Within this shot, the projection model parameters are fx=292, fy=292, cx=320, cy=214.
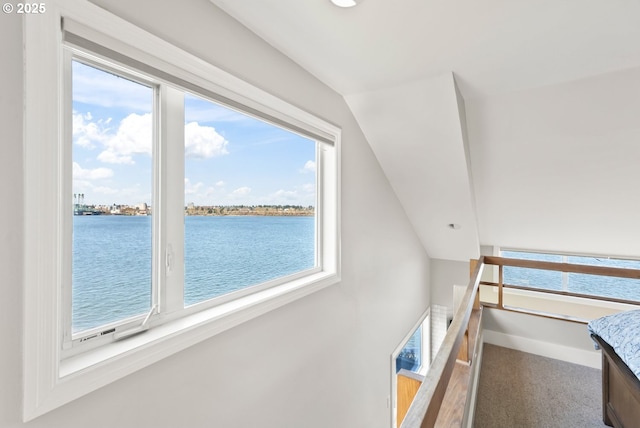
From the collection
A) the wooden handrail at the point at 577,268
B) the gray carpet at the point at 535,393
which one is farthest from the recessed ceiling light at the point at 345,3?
the wooden handrail at the point at 577,268

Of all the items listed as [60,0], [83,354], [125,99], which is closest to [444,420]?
[83,354]

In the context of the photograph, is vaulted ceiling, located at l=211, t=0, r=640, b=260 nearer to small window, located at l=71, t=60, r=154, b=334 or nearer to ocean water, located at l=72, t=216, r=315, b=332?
small window, located at l=71, t=60, r=154, b=334

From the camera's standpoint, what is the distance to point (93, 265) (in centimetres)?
107

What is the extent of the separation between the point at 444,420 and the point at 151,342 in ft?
4.63

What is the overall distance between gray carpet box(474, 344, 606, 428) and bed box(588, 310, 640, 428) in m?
0.21

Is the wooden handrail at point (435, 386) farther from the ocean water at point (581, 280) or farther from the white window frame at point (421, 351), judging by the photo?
the ocean water at point (581, 280)

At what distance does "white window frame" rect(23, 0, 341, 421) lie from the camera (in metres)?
0.80

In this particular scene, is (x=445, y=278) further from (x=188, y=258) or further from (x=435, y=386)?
(x=188, y=258)

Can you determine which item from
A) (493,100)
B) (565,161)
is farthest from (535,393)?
(493,100)

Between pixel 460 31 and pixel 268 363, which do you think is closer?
pixel 460 31

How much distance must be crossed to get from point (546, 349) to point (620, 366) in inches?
53.2

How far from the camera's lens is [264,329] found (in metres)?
1.61

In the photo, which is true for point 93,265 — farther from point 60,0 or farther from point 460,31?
point 460,31

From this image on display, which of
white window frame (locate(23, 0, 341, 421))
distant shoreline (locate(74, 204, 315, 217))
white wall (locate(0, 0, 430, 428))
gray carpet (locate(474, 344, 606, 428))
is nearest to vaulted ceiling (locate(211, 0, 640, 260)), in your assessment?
white wall (locate(0, 0, 430, 428))
